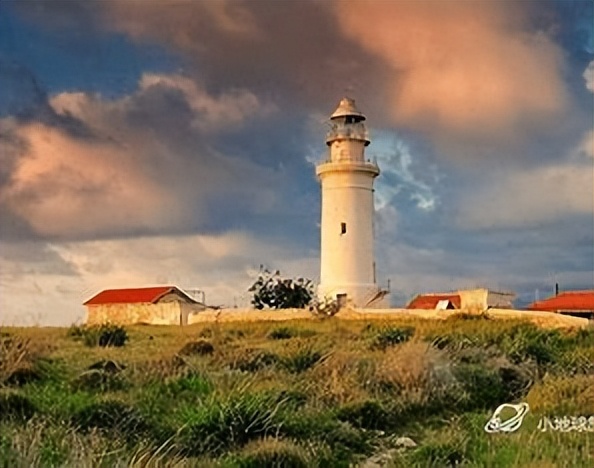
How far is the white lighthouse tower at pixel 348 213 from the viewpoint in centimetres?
2306

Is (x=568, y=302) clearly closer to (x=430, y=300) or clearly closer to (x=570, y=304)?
(x=570, y=304)

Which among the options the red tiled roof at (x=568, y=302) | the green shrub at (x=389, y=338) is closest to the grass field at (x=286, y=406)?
the green shrub at (x=389, y=338)

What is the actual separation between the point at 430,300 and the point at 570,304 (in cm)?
394

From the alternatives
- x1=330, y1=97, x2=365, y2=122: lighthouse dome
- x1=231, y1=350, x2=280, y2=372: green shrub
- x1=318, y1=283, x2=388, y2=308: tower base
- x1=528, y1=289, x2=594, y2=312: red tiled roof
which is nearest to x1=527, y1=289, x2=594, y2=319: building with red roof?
x1=528, y1=289, x2=594, y2=312: red tiled roof

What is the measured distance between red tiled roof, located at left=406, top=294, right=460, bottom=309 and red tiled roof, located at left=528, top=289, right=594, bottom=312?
2.01m

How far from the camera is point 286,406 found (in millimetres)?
5645

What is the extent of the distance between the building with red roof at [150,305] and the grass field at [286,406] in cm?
890

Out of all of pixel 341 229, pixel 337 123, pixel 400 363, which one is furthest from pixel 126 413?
pixel 337 123

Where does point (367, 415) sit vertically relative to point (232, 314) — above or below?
below

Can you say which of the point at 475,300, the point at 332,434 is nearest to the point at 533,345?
the point at 332,434

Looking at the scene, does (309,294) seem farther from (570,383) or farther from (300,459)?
(300,459)

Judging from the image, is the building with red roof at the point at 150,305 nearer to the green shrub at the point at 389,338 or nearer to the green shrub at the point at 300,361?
the green shrub at the point at 389,338

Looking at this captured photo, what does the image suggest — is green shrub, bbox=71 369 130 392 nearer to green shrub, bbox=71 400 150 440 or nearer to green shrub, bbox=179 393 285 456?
green shrub, bbox=71 400 150 440

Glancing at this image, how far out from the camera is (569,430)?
4840 millimetres
